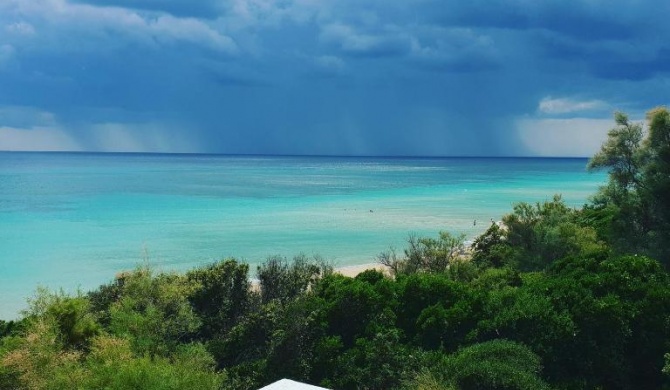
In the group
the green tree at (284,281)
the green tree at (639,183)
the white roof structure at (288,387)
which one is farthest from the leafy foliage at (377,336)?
the green tree at (639,183)

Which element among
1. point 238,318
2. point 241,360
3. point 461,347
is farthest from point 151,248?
point 461,347

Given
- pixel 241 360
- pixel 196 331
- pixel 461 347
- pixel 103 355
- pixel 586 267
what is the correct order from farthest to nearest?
1. pixel 196 331
2. pixel 586 267
3. pixel 241 360
4. pixel 461 347
5. pixel 103 355

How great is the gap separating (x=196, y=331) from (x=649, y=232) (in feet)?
72.5

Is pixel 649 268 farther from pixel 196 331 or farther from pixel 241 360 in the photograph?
pixel 196 331

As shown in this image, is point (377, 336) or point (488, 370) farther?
point (377, 336)

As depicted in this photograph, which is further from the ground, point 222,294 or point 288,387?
point 288,387

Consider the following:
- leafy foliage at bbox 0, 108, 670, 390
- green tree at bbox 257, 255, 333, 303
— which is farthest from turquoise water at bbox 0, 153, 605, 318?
leafy foliage at bbox 0, 108, 670, 390

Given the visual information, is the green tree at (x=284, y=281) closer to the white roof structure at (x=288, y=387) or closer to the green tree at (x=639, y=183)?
the white roof structure at (x=288, y=387)

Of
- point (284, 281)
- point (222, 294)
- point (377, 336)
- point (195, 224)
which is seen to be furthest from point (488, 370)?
point (195, 224)

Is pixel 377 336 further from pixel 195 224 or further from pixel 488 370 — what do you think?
pixel 195 224

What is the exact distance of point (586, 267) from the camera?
884 inches

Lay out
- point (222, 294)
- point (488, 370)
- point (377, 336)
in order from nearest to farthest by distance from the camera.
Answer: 1. point (488, 370)
2. point (377, 336)
3. point (222, 294)

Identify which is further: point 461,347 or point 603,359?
point 461,347

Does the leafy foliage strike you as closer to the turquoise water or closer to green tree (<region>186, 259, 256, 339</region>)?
green tree (<region>186, 259, 256, 339</region>)
